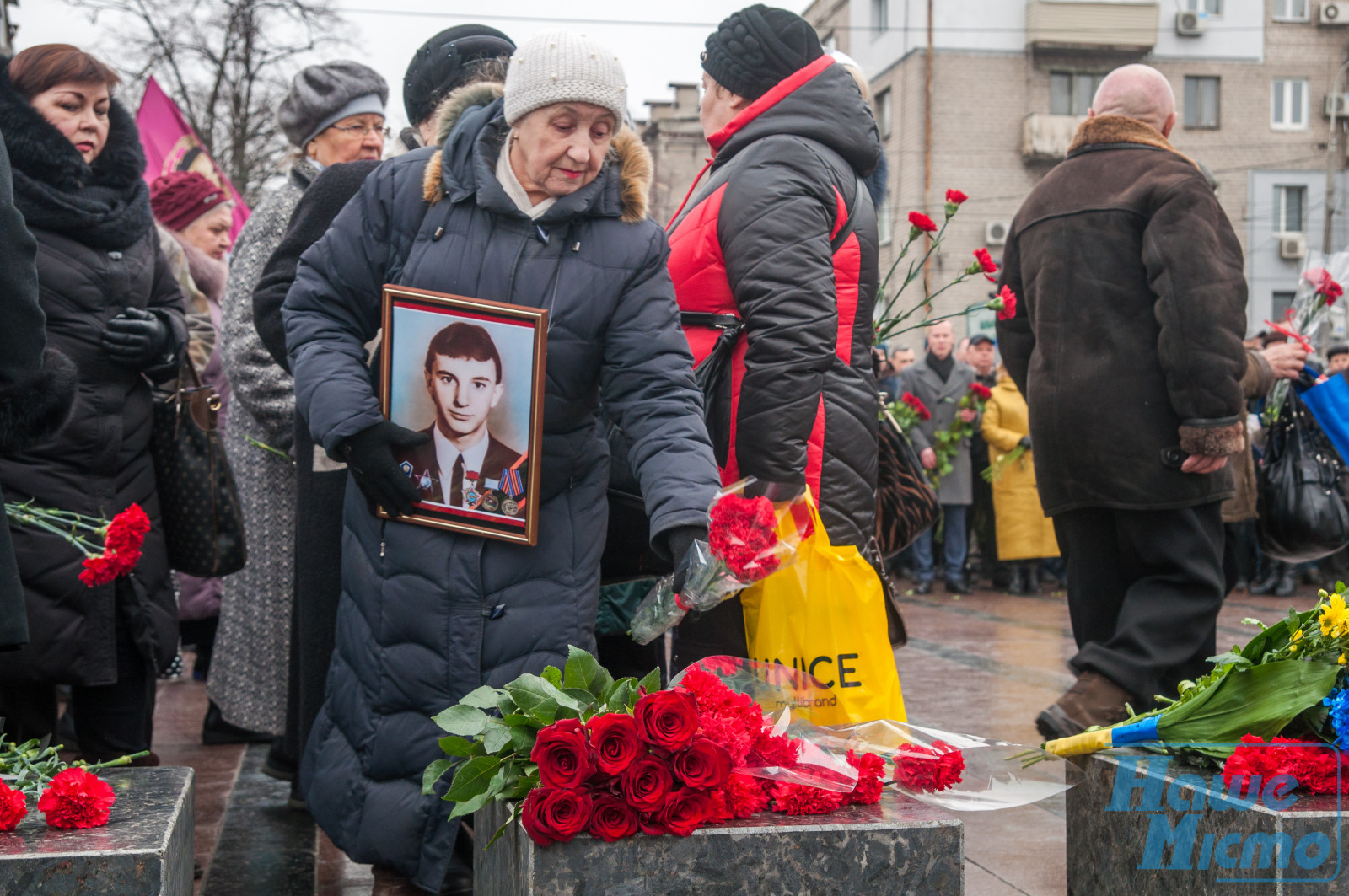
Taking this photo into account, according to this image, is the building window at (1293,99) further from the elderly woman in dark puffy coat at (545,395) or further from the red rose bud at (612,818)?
the red rose bud at (612,818)

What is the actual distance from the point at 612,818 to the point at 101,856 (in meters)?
0.81

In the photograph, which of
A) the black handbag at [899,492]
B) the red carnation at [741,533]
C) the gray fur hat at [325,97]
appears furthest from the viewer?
the gray fur hat at [325,97]

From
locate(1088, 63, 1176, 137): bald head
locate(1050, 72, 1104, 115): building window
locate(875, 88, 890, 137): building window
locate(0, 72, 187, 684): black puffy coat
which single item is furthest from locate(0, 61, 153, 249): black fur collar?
locate(1050, 72, 1104, 115): building window

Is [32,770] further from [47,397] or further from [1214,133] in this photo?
[1214,133]

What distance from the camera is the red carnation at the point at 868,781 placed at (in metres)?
2.39

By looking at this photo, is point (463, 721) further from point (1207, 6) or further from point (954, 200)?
point (1207, 6)

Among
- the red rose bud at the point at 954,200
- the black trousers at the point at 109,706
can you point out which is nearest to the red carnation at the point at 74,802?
the black trousers at the point at 109,706

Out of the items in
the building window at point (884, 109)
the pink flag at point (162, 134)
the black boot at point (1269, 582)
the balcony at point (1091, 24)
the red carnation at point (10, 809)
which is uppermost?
the balcony at point (1091, 24)

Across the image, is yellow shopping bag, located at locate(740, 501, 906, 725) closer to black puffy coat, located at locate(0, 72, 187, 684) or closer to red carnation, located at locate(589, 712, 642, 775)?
red carnation, located at locate(589, 712, 642, 775)

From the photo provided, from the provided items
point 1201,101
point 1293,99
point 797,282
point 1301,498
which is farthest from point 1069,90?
point 797,282

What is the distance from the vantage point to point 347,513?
3.32 metres

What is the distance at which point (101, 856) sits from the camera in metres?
2.23

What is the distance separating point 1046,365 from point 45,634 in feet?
10.5

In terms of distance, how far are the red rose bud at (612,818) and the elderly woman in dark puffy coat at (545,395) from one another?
0.92 m
